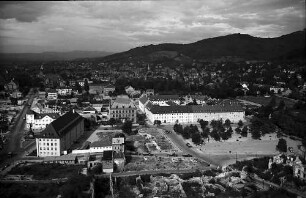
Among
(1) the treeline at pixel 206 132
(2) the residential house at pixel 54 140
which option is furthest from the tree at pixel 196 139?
(2) the residential house at pixel 54 140

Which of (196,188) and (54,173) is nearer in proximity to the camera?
(196,188)

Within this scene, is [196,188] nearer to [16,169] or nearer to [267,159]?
[267,159]

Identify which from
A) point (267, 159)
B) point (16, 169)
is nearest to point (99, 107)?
point (16, 169)

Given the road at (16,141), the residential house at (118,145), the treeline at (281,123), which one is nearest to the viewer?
the road at (16,141)

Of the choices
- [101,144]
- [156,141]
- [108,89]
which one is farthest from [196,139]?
[108,89]

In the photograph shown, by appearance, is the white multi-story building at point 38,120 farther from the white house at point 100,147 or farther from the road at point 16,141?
the white house at point 100,147

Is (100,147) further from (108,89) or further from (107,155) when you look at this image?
(108,89)

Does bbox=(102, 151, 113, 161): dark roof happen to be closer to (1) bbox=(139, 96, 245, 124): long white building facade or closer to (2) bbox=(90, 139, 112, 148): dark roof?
(2) bbox=(90, 139, 112, 148): dark roof

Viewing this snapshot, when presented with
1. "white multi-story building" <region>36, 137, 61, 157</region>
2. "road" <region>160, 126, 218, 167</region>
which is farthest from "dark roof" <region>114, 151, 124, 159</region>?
"road" <region>160, 126, 218, 167</region>
